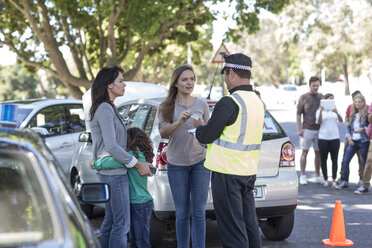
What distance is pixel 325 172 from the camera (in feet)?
36.6

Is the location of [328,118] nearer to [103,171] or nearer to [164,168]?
[164,168]

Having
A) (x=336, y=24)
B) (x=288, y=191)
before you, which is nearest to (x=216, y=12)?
(x=288, y=191)

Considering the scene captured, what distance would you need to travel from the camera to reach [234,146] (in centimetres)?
475

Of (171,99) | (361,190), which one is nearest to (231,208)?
(171,99)

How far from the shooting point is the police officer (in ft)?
15.4

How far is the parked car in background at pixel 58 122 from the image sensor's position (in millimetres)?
9273

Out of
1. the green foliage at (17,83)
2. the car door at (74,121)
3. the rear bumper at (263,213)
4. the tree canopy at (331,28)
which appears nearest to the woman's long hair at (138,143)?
the rear bumper at (263,213)

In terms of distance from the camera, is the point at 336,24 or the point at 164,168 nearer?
the point at 164,168

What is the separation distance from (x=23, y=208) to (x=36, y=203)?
13 centimetres

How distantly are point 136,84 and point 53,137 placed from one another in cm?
162

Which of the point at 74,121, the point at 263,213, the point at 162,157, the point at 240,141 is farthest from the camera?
the point at 74,121

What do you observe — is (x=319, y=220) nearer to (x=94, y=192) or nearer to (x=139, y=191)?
(x=139, y=191)

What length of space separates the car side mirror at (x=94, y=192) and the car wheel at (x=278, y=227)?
3.62m

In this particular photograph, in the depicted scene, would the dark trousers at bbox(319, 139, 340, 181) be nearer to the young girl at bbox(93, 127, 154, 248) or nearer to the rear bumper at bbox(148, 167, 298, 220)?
the rear bumper at bbox(148, 167, 298, 220)
